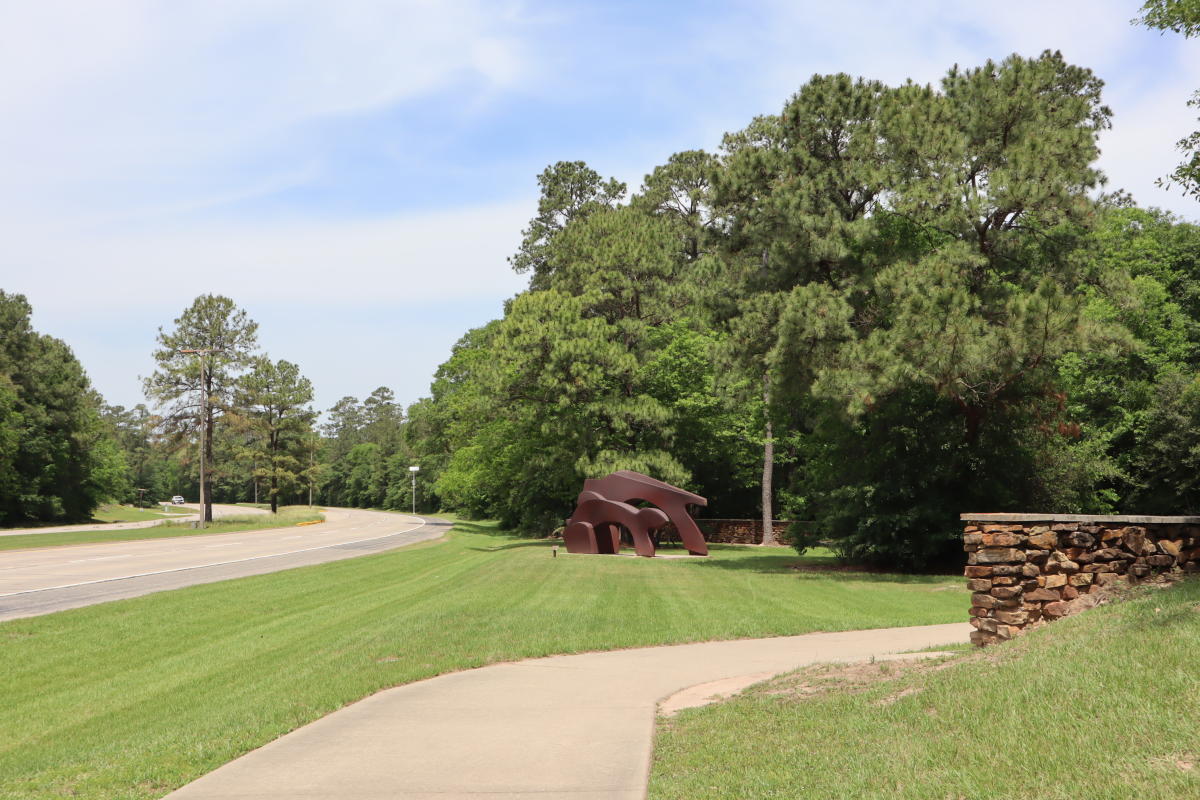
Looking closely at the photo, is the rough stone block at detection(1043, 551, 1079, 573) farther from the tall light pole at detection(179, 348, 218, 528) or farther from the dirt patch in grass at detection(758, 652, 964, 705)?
the tall light pole at detection(179, 348, 218, 528)

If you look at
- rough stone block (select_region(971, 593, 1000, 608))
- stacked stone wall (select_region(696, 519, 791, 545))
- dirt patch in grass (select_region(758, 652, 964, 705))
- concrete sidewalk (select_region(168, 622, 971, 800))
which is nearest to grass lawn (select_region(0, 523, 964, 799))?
concrete sidewalk (select_region(168, 622, 971, 800))

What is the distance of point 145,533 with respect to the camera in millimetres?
44844

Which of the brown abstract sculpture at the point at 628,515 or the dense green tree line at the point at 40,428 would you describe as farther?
the dense green tree line at the point at 40,428

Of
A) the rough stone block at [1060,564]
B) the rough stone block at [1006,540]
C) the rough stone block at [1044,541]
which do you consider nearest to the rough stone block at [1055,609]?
the rough stone block at [1060,564]

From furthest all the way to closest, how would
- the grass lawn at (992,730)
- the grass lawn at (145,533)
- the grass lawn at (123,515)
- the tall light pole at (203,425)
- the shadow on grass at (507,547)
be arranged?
1. the grass lawn at (123,515)
2. the tall light pole at (203,425)
3. the grass lawn at (145,533)
4. the shadow on grass at (507,547)
5. the grass lawn at (992,730)

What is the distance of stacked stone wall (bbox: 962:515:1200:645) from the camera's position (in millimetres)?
9094

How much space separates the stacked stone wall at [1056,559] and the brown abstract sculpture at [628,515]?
17725 millimetres

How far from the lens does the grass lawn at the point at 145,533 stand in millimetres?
37328

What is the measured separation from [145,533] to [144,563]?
20.2 meters

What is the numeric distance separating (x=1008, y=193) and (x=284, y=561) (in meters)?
22.4

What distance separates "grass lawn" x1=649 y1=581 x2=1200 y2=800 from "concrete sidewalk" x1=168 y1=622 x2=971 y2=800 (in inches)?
18.7

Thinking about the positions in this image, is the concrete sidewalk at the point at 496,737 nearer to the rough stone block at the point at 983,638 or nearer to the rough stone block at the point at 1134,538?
the rough stone block at the point at 983,638

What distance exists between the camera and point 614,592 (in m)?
17.7

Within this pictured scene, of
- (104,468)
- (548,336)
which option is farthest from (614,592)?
(104,468)
